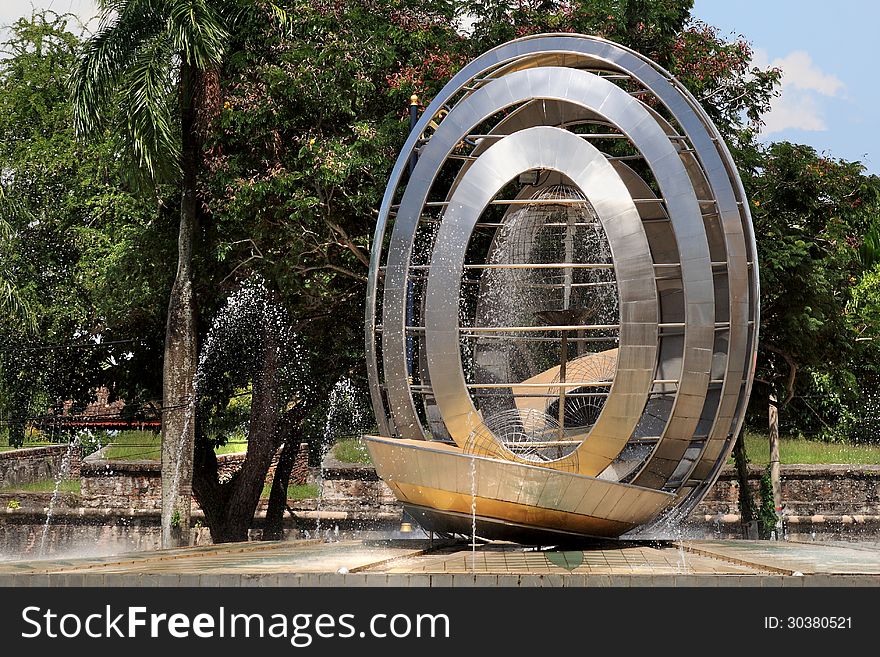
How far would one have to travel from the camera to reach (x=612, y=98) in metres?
12.0

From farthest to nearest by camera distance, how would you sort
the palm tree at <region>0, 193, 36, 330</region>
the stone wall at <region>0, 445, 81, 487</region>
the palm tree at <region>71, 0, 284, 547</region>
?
the stone wall at <region>0, 445, 81, 487</region>
the palm tree at <region>0, 193, 36, 330</region>
the palm tree at <region>71, 0, 284, 547</region>

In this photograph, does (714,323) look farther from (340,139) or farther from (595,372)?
(340,139)

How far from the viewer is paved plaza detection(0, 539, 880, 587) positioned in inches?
355

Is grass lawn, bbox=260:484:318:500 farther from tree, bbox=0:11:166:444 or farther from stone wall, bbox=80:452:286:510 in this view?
tree, bbox=0:11:166:444

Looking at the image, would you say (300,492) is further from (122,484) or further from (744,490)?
(744,490)

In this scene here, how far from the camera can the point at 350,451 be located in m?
24.6

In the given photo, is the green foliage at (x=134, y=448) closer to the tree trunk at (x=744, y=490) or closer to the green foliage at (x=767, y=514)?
the tree trunk at (x=744, y=490)

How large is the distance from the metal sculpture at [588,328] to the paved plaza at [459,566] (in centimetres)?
46

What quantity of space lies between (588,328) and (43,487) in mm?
16762

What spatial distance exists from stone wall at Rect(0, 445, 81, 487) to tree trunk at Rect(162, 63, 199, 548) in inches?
290

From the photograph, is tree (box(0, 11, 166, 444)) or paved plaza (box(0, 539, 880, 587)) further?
tree (box(0, 11, 166, 444))

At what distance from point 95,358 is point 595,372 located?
11.6m

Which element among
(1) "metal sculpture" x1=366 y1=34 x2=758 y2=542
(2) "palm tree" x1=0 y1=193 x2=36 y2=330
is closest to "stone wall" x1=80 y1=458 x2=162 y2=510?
(2) "palm tree" x1=0 y1=193 x2=36 y2=330

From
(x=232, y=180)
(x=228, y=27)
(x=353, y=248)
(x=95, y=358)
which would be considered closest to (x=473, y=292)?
(x=353, y=248)
